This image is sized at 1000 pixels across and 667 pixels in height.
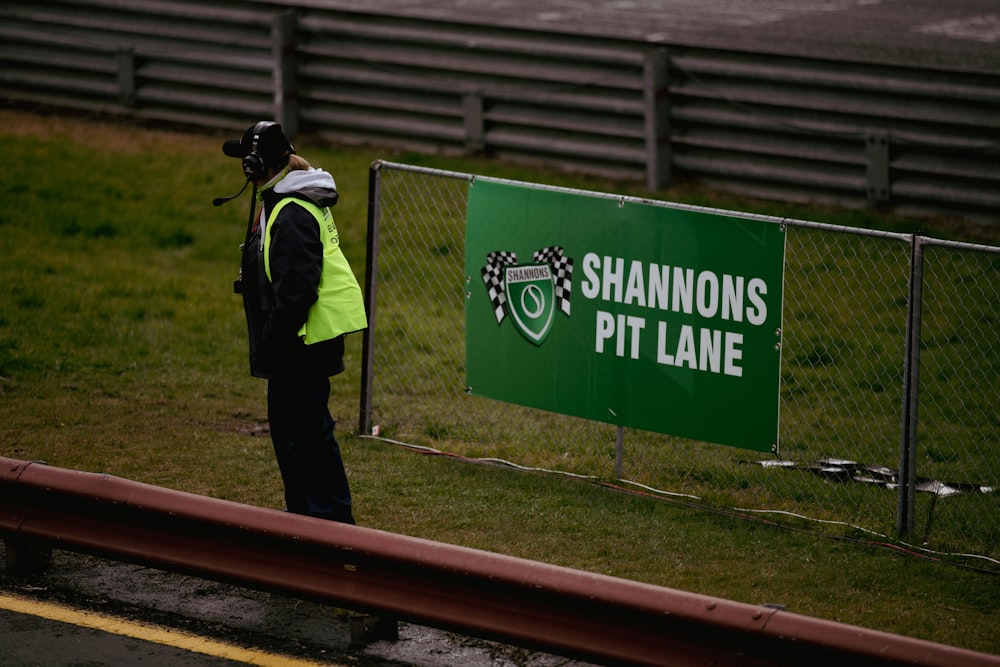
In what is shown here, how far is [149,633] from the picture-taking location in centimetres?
564

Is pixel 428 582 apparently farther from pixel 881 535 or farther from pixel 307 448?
pixel 881 535

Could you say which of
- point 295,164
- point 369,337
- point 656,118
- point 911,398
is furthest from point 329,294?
point 656,118

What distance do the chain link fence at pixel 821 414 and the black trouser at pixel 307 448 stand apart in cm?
184

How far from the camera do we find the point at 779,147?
1334 cm

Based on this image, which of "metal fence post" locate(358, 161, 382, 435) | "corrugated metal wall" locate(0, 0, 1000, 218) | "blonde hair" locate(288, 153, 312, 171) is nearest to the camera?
"blonde hair" locate(288, 153, 312, 171)

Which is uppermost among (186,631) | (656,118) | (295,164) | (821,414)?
(656,118)

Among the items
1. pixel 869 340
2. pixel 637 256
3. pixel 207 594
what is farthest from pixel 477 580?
pixel 869 340

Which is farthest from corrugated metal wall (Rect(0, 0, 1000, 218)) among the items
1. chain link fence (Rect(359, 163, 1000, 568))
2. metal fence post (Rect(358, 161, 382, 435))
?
metal fence post (Rect(358, 161, 382, 435))

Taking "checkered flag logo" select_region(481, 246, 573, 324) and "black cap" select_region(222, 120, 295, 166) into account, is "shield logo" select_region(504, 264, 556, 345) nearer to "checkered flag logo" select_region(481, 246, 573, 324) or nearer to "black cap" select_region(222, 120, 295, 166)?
"checkered flag logo" select_region(481, 246, 573, 324)

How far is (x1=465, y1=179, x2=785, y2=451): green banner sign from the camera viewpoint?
7156 mm

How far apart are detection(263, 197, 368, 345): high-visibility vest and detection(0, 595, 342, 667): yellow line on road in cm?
136

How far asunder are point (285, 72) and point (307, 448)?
953 cm

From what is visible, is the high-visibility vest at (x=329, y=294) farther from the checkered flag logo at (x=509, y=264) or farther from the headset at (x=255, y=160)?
the checkered flag logo at (x=509, y=264)

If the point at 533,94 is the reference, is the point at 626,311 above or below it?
below
